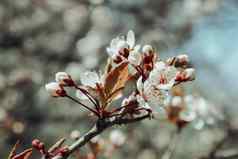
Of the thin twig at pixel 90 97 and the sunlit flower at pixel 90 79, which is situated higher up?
the sunlit flower at pixel 90 79

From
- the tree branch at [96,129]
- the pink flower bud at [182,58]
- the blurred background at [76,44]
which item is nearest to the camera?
the tree branch at [96,129]

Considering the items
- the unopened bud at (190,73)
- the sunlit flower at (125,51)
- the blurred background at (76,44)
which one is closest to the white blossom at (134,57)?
the sunlit flower at (125,51)

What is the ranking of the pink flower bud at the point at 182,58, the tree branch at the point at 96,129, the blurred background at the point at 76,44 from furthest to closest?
1. the blurred background at the point at 76,44
2. the pink flower bud at the point at 182,58
3. the tree branch at the point at 96,129

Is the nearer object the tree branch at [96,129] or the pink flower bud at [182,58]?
the tree branch at [96,129]

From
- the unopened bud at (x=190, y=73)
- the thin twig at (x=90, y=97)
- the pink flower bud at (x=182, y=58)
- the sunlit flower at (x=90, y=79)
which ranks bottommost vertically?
the thin twig at (x=90, y=97)

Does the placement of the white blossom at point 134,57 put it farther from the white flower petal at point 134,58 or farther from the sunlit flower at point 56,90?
the sunlit flower at point 56,90

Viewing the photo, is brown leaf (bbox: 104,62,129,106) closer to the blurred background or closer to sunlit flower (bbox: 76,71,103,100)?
sunlit flower (bbox: 76,71,103,100)

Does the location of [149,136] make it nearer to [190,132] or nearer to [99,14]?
[190,132]

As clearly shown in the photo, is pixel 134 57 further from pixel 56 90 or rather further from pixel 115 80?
pixel 56 90
